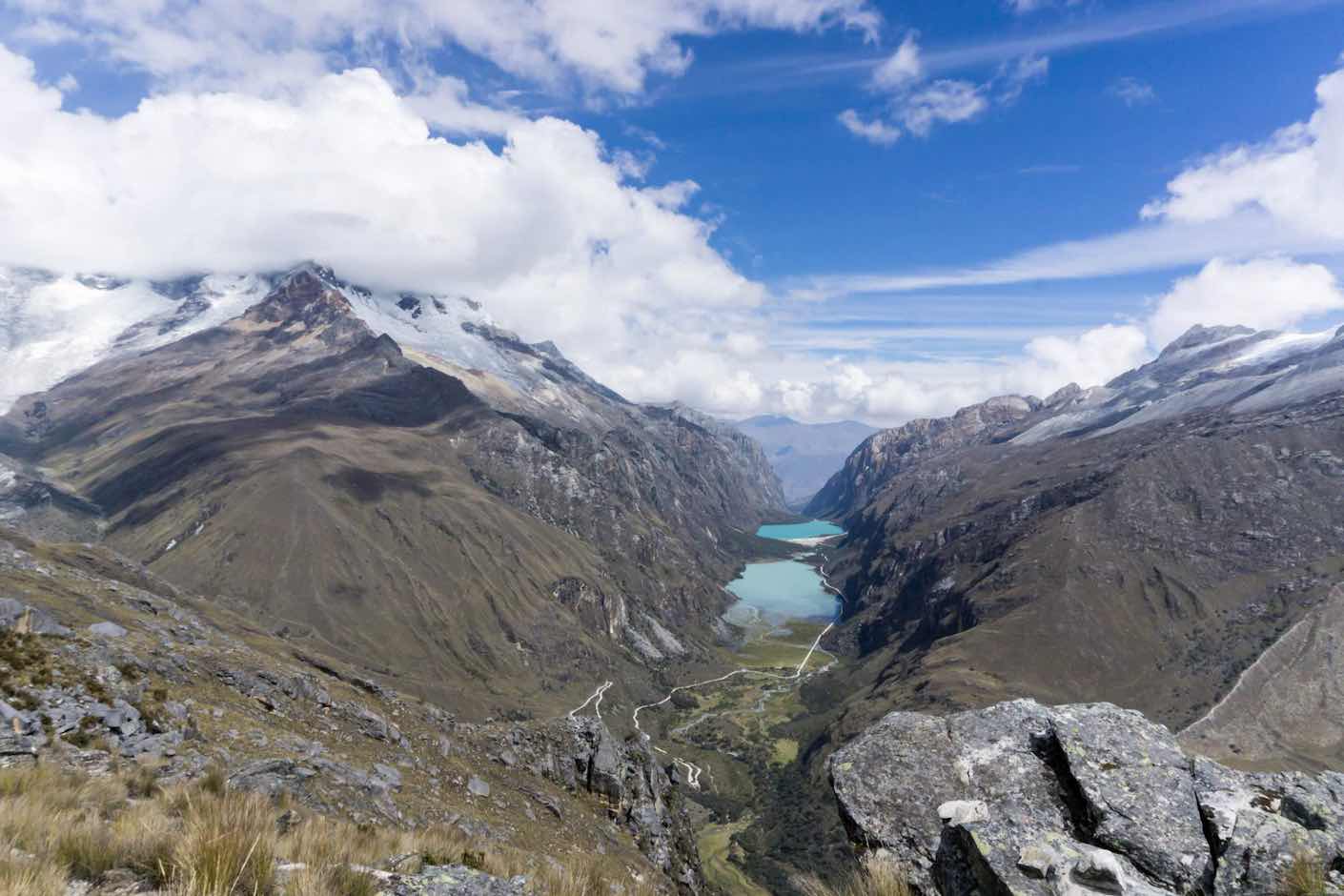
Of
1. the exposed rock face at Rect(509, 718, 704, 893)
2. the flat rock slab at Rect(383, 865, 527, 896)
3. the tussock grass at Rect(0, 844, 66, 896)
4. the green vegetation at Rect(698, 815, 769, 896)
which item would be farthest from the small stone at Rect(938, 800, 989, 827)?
the green vegetation at Rect(698, 815, 769, 896)

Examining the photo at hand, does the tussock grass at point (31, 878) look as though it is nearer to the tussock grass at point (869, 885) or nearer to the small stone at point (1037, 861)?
the tussock grass at point (869, 885)

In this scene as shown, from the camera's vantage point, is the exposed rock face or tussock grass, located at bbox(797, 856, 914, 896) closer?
tussock grass, located at bbox(797, 856, 914, 896)

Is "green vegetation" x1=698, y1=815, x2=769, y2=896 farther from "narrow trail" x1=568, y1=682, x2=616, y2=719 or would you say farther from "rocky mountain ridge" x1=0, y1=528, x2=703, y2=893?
"rocky mountain ridge" x1=0, y1=528, x2=703, y2=893

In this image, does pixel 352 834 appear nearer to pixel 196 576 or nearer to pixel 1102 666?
pixel 1102 666

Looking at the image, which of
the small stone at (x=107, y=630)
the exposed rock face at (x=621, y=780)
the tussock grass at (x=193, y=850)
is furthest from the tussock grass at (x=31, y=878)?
the exposed rock face at (x=621, y=780)

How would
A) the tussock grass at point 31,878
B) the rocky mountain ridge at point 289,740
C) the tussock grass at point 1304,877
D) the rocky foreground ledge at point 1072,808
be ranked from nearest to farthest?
1. the tussock grass at point 31,878
2. the tussock grass at point 1304,877
3. the rocky foreground ledge at point 1072,808
4. the rocky mountain ridge at point 289,740

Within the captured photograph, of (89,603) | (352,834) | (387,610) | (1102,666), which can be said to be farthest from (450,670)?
(352,834)
